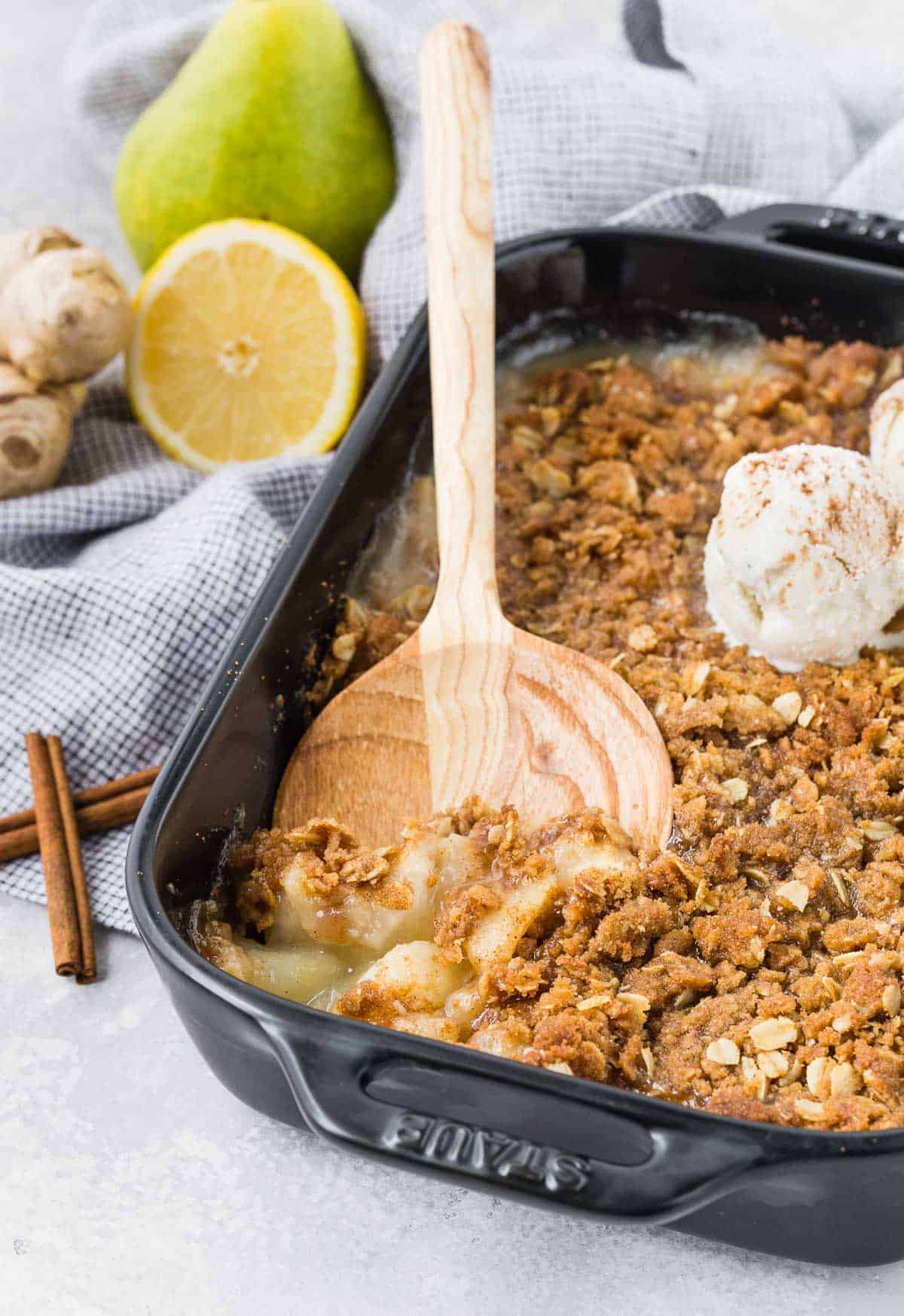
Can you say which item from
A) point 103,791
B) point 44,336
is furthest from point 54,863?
point 44,336

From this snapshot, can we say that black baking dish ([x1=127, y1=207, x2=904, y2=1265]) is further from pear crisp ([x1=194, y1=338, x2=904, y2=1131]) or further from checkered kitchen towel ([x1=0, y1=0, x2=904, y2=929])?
checkered kitchen towel ([x1=0, y1=0, x2=904, y2=929])

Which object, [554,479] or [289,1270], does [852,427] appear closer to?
[554,479]

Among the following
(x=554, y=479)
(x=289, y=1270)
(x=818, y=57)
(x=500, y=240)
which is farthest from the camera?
(x=818, y=57)

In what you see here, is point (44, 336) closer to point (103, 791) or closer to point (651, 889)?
point (103, 791)

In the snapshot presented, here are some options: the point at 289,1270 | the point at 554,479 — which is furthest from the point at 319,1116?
the point at 554,479

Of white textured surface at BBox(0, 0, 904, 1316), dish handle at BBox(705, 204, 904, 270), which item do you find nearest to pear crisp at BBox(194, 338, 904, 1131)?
white textured surface at BBox(0, 0, 904, 1316)
